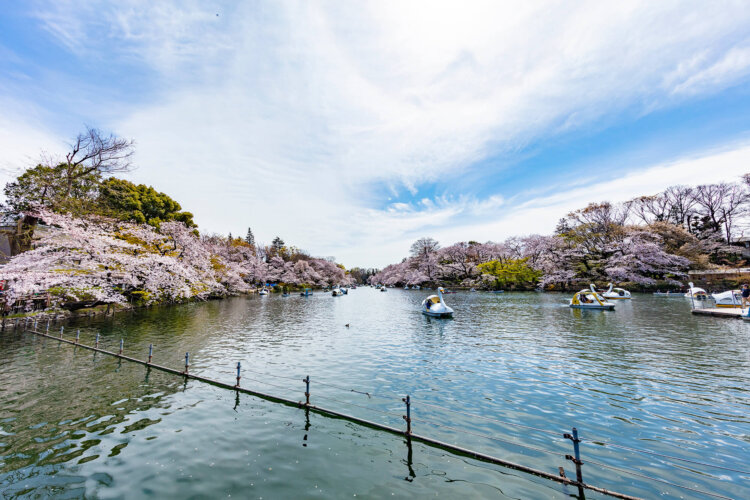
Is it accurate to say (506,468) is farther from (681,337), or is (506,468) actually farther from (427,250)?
(427,250)

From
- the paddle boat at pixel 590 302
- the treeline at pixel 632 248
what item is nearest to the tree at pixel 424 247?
the treeline at pixel 632 248

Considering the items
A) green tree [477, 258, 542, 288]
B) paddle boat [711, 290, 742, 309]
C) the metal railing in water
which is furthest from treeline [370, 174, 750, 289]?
the metal railing in water

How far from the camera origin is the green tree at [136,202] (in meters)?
36.8

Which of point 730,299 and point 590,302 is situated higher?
point 730,299

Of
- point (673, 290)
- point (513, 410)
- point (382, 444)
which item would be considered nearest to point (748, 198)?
point (673, 290)

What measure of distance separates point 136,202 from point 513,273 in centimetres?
7485

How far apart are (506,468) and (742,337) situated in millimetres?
23328

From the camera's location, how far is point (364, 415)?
8945 mm

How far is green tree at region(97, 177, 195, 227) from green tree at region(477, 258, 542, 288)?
229 ft

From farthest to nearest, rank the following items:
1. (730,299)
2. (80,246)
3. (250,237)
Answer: (250,237) → (730,299) → (80,246)

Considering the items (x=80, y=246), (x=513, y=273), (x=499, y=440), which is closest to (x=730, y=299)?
(x=513, y=273)

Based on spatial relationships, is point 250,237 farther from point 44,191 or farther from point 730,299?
point 730,299

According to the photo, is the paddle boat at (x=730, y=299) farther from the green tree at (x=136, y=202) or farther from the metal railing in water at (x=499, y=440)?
the green tree at (x=136, y=202)

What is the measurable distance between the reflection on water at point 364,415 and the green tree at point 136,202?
75.4 ft
